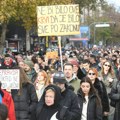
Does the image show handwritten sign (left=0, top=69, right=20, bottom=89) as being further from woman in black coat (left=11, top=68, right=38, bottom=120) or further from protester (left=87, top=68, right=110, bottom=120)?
protester (left=87, top=68, right=110, bottom=120)

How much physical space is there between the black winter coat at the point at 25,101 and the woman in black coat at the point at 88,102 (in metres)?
0.71

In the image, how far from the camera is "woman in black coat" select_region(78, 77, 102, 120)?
696cm

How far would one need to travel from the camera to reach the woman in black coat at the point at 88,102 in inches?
274

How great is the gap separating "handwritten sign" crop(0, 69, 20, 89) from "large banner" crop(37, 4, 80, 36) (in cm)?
449

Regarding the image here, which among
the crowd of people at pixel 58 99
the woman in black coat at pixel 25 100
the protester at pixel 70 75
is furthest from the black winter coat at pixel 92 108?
the protester at pixel 70 75

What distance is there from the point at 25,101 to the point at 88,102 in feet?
3.04

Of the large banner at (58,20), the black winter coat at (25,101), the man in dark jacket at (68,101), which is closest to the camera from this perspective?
the man in dark jacket at (68,101)

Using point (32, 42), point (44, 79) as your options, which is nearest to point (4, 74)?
point (44, 79)

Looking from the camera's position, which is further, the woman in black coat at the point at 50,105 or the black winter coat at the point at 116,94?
the black winter coat at the point at 116,94

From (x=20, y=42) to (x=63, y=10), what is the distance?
36464mm

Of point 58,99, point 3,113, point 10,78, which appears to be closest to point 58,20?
point 10,78

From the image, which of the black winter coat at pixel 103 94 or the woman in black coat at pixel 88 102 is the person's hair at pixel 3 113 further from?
the black winter coat at pixel 103 94

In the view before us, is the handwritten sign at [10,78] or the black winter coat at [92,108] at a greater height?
the handwritten sign at [10,78]

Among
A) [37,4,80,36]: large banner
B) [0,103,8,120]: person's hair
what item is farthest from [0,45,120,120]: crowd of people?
[37,4,80,36]: large banner
